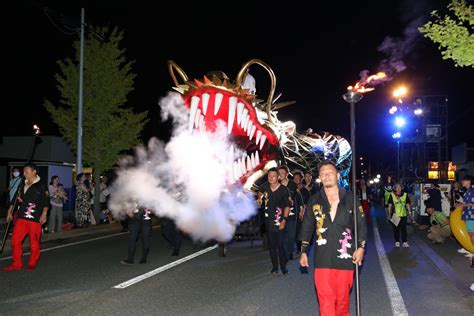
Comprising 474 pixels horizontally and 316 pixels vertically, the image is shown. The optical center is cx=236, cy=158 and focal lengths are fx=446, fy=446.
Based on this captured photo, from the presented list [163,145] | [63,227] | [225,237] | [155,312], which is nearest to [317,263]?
[155,312]

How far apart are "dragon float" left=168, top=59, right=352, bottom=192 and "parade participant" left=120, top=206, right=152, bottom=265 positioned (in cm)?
189

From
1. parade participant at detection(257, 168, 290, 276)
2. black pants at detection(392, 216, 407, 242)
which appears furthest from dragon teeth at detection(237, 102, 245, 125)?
black pants at detection(392, 216, 407, 242)

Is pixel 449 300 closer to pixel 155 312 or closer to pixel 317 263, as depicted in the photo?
pixel 317 263

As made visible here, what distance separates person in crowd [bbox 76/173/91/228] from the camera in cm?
1370

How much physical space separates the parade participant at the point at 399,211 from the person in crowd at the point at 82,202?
8950 millimetres

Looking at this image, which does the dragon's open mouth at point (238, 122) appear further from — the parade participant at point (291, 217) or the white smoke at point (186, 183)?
the parade participant at point (291, 217)

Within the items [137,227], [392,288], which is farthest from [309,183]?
[392,288]

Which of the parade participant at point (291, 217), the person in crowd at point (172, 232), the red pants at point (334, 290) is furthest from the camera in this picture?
the person in crowd at point (172, 232)

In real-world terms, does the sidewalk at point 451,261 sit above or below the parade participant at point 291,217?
below

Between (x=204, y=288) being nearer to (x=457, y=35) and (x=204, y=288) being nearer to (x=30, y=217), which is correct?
(x=30, y=217)

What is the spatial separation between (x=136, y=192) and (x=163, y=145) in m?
1.34

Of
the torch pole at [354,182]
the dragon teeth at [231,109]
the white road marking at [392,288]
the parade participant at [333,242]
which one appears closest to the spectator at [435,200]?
the white road marking at [392,288]

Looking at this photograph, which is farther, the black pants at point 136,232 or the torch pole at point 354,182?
the black pants at point 136,232

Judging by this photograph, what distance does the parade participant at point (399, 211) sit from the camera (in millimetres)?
10594
